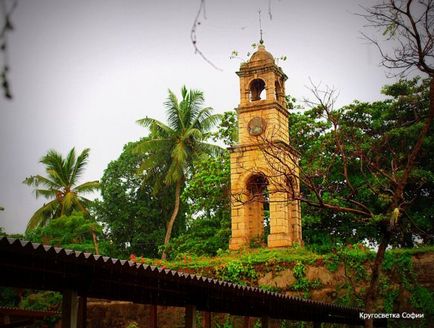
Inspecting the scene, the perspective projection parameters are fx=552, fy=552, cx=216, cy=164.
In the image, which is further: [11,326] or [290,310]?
[290,310]

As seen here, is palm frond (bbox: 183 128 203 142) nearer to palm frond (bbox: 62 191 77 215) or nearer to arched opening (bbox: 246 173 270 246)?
palm frond (bbox: 62 191 77 215)

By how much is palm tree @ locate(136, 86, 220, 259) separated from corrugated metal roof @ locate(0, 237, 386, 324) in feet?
53.9

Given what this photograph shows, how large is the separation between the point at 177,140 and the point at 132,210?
590 cm

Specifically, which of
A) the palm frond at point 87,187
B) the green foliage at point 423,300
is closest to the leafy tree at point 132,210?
the palm frond at point 87,187

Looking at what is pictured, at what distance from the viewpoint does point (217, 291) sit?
7.88 metres

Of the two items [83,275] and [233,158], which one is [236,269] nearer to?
[233,158]

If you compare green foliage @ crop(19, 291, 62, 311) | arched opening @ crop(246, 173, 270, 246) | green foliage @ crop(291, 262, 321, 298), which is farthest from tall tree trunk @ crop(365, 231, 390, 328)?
green foliage @ crop(19, 291, 62, 311)

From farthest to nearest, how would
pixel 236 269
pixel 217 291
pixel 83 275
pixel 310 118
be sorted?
pixel 310 118, pixel 236 269, pixel 217 291, pixel 83 275

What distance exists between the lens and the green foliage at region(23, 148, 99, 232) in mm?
27281

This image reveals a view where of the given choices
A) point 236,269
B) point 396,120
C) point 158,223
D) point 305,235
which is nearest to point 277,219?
point 236,269

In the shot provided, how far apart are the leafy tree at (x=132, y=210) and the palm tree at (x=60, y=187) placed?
8.60 feet

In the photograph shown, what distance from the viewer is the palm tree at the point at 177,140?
26109mm

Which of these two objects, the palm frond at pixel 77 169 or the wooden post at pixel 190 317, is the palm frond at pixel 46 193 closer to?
the palm frond at pixel 77 169

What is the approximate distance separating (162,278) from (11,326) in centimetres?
442
